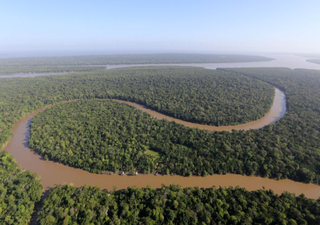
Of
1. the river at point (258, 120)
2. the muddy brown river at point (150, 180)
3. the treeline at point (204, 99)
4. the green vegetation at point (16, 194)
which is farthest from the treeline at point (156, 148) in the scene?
the treeline at point (204, 99)

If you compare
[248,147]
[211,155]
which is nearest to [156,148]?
[211,155]

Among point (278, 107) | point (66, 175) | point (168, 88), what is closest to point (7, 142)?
point (66, 175)

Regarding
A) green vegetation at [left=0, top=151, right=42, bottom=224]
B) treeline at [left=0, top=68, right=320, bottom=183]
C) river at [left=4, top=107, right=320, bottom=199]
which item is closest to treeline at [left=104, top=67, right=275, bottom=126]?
treeline at [left=0, top=68, right=320, bottom=183]

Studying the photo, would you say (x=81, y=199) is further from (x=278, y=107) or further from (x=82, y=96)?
(x=278, y=107)

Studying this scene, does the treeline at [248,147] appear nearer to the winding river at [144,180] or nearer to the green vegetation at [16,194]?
the winding river at [144,180]

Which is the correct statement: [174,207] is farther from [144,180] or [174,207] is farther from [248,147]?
[248,147]
